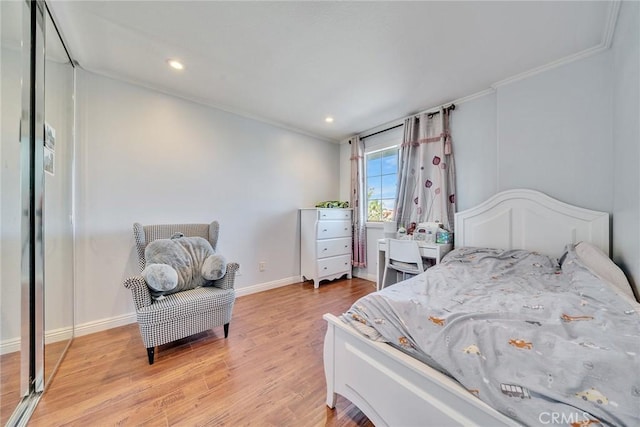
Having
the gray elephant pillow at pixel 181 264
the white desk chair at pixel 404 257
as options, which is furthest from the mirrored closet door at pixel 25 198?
the white desk chair at pixel 404 257

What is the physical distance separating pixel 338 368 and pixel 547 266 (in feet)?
5.69

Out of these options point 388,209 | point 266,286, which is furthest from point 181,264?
point 388,209

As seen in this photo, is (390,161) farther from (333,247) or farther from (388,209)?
(333,247)

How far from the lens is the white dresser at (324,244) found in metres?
3.36

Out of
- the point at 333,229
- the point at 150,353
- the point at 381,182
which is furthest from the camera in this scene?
the point at 381,182

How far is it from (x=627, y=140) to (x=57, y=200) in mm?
3944

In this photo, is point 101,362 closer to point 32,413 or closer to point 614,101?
point 32,413

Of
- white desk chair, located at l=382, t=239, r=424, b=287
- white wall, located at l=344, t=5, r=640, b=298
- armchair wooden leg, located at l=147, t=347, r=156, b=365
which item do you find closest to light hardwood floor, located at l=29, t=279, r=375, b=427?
armchair wooden leg, located at l=147, t=347, r=156, b=365

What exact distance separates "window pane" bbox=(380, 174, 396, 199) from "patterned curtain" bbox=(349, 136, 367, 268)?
0.99ft

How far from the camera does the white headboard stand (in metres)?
1.86

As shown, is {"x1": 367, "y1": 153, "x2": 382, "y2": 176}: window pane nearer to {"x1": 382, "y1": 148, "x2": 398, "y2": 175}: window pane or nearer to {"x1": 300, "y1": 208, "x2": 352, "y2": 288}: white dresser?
{"x1": 382, "y1": 148, "x2": 398, "y2": 175}: window pane

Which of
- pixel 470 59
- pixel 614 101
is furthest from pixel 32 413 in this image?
pixel 614 101

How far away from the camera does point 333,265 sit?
354 cm

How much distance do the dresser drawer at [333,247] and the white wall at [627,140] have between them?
2.64 meters
